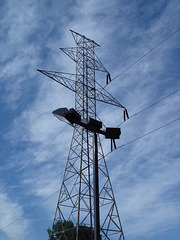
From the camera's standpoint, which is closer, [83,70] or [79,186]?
[79,186]

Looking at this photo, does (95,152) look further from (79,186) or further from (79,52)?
(79,52)

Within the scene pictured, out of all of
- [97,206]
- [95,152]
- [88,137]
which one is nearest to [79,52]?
[88,137]

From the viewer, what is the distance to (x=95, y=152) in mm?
8367

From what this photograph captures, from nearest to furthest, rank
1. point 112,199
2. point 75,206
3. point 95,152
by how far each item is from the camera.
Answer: point 95,152 → point 75,206 → point 112,199

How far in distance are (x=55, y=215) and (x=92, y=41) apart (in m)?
16.5

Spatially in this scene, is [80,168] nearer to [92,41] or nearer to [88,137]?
[88,137]

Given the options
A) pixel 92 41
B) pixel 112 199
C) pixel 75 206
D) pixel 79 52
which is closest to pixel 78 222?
pixel 75 206

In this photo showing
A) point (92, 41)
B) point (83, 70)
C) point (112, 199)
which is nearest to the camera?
point (112, 199)

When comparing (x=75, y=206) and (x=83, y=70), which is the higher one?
(x=83, y=70)

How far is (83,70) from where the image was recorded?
18656 millimetres

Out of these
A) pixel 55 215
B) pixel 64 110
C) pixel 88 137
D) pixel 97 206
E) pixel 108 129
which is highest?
pixel 88 137

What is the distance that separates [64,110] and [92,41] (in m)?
15.0

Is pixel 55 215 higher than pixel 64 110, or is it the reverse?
pixel 64 110

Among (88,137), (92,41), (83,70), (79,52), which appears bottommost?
(88,137)
